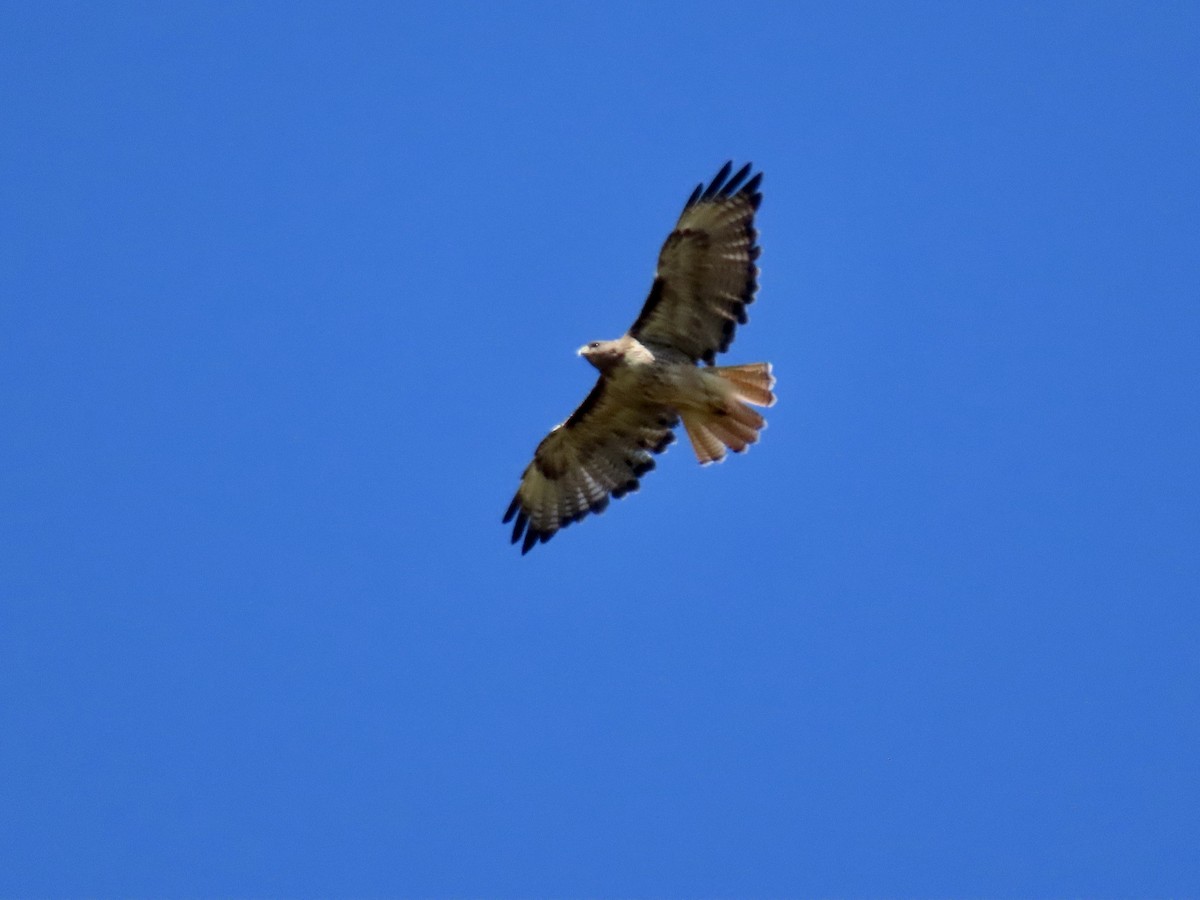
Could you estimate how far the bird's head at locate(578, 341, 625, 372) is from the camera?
42.6 feet

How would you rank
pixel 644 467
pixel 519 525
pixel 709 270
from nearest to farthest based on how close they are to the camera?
pixel 709 270
pixel 644 467
pixel 519 525

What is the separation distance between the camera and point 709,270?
12.9 m

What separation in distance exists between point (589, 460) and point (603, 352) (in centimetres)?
128

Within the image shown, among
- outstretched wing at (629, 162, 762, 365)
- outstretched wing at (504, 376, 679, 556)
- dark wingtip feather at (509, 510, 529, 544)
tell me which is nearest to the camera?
outstretched wing at (629, 162, 762, 365)

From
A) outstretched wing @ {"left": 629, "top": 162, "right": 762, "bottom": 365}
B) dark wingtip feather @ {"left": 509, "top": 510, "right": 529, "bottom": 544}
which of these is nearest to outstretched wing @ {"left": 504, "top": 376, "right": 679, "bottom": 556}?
dark wingtip feather @ {"left": 509, "top": 510, "right": 529, "bottom": 544}

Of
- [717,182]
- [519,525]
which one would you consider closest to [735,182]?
[717,182]

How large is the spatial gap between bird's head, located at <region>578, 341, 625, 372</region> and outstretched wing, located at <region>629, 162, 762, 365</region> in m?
0.31

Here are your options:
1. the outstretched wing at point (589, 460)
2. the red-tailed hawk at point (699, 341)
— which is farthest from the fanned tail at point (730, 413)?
the outstretched wing at point (589, 460)

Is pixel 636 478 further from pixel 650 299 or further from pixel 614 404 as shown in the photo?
pixel 650 299

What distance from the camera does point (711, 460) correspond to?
1327cm

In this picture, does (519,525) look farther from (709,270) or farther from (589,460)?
(709,270)

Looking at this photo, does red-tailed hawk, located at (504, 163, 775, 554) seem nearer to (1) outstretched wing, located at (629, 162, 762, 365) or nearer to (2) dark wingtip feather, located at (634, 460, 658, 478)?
(1) outstretched wing, located at (629, 162, 762, 365)

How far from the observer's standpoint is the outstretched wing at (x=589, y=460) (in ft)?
44.5

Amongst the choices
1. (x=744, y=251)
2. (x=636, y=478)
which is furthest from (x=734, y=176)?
(x=636, y=478)
